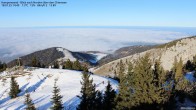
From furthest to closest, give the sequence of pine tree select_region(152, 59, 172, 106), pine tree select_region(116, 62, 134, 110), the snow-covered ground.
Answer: the snow-covered ground < pine tree select_region(116, 62, 134, 110) < pine tree select_region(152, 59, 172, 106)

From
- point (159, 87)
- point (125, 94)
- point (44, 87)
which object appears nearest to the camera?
point (159, 87)

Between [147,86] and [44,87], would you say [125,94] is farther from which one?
[44,87]

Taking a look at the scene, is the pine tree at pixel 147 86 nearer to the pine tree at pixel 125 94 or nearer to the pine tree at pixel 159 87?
the pine tree at pixel 159 87

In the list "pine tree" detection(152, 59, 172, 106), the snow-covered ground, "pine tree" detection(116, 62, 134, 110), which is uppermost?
"pine tree" detection(152, 59, 172, 106)

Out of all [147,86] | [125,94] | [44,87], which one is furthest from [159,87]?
[44,87]

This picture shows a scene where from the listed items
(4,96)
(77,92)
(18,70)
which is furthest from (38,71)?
(77,92)

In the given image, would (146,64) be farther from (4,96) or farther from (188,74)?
(188,74)

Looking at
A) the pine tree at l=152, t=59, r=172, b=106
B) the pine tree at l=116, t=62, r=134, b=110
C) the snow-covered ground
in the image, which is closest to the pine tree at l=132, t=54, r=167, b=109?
the pine tree at l=152, t=59, r=172, b=106

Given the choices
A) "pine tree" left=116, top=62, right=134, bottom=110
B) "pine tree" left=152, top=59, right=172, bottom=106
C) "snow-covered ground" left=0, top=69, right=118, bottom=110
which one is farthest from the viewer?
"snow-covered ground" left=0, top=69, right=118, bottom=110

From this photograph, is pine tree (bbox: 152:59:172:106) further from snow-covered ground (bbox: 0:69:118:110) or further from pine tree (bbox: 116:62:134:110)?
snow-covered ground (bbox: 0:69:118:110)
